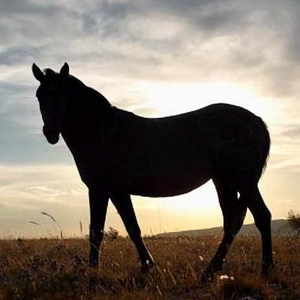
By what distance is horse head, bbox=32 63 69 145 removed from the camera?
8148 millimetres

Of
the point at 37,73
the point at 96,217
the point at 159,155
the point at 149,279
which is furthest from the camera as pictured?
the point at 37,73

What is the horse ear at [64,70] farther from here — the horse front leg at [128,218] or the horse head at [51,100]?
the horse front leg at [128,218]

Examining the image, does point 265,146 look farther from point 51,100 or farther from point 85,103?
point 51,100

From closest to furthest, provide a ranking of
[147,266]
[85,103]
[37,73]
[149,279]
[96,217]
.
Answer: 1. [149,279]
2. [147,266]
3. [96,217]
4. [37,73]
5. [85,103]

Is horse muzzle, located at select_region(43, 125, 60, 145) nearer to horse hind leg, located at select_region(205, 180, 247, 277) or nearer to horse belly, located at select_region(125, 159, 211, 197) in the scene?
horse belly, located at select_region(125, 159, 211, 197)

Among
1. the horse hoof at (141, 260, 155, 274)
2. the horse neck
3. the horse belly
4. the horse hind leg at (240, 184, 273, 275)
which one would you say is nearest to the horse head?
the horse neck

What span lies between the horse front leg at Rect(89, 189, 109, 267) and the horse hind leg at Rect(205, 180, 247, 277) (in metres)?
1.75

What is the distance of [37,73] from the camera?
8336 mm

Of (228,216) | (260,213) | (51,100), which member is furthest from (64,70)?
(260,213)

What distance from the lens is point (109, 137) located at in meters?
8.32

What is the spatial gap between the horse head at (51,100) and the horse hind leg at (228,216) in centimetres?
262

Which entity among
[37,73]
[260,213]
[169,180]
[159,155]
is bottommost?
[260,213]

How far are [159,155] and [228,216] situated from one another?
58.6 inches

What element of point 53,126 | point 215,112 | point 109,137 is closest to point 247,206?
point 215,112
